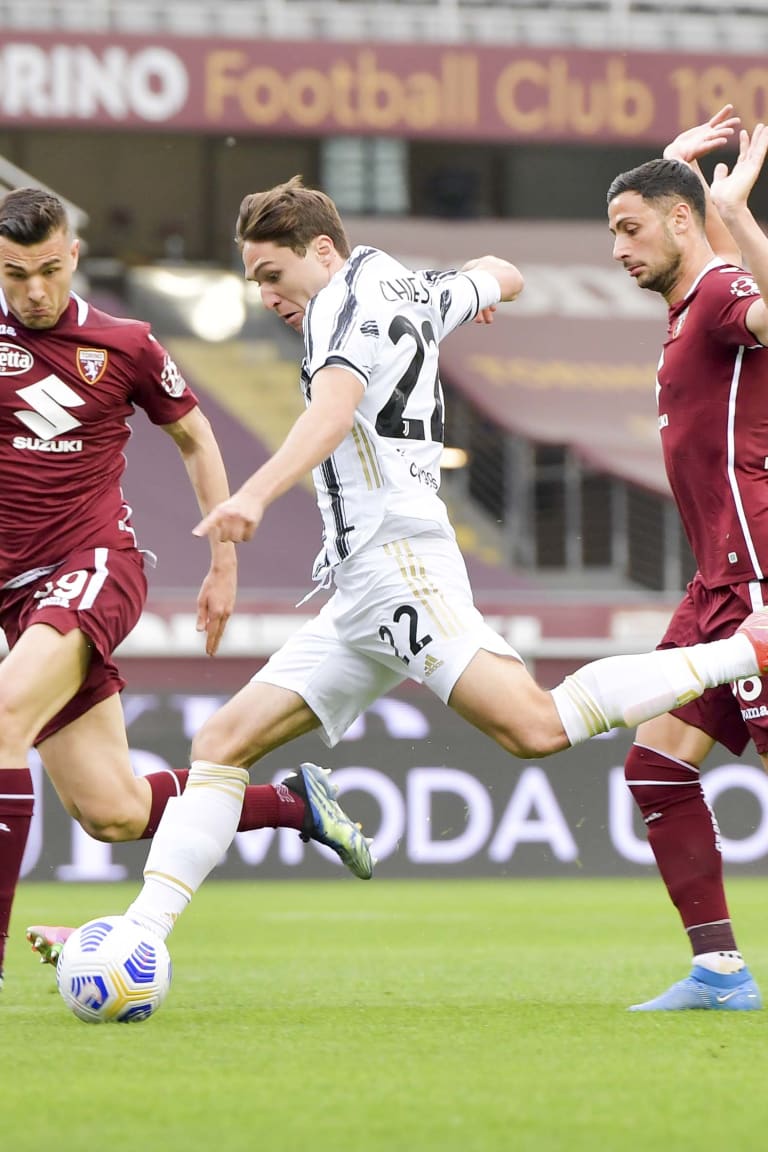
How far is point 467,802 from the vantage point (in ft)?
36.9

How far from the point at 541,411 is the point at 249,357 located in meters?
3.21

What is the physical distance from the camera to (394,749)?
11156 mm

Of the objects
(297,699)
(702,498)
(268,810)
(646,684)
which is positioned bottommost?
(268,810)

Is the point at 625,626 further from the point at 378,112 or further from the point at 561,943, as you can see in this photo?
the point at 561,943

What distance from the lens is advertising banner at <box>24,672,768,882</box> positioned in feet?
36.4

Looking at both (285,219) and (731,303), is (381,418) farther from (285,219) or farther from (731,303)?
(731,303)

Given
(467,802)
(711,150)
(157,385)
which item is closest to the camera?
(711,150)

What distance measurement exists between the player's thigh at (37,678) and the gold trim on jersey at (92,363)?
0.74 m

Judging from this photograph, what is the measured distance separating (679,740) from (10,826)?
1.69m

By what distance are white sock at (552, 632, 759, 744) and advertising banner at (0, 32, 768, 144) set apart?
14.3 metres

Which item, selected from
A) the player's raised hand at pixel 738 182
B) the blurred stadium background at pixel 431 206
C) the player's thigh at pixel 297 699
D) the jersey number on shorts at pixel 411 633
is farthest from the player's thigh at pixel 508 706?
the blurred stadium background at pixel 431 206

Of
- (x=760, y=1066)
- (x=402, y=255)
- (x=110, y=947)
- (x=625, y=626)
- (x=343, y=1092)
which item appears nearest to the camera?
(x=343, y=1092)

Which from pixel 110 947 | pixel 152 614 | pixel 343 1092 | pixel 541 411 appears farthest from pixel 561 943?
pixel 541 411

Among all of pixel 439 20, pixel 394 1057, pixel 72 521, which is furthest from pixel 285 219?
pixel 439 20
